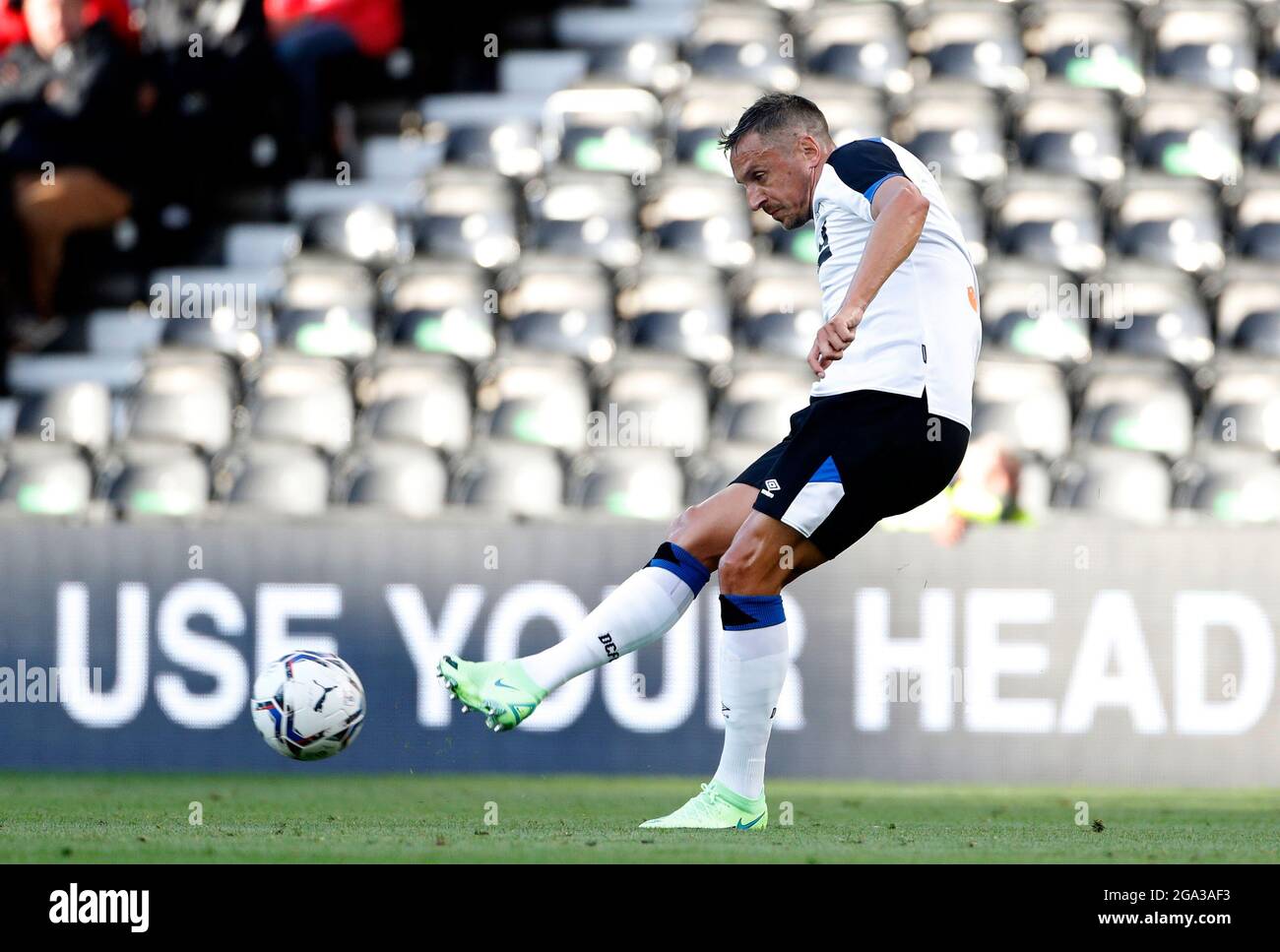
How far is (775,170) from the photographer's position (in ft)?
17.5

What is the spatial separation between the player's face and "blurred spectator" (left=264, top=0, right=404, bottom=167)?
6.91 metres

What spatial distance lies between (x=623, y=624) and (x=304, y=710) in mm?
1005

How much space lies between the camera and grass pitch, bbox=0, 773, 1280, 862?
4.71m

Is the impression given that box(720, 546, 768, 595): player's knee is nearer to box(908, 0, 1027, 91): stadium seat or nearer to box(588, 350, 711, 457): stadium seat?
box(588, 350, 711, 457): stadium seat

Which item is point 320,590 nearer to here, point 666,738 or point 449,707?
point 449,707

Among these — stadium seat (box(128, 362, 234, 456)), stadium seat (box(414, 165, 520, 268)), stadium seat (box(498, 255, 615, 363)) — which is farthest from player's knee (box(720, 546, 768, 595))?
stadium seat (box(414, 165, 520, 268))

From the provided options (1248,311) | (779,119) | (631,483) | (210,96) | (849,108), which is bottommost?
(631,483)

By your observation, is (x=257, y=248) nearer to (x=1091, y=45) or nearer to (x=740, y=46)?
(x=740, y=46)

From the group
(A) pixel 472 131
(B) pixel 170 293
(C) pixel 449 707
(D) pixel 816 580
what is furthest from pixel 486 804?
(A) pixel 472 131

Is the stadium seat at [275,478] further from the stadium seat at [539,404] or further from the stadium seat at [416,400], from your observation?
the stadium seat at [539,404]

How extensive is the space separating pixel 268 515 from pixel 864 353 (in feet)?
12.2

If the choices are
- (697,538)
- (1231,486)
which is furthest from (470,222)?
(697,538)

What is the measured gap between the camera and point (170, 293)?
449 inches

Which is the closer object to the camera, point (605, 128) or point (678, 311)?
point (678, 311)
